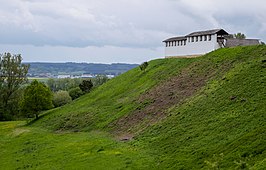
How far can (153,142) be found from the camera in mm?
36531

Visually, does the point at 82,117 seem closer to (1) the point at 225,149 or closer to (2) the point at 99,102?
(2) the point at 99,102

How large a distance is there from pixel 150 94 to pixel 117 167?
27359 millimetres

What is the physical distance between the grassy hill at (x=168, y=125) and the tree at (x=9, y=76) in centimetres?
2359

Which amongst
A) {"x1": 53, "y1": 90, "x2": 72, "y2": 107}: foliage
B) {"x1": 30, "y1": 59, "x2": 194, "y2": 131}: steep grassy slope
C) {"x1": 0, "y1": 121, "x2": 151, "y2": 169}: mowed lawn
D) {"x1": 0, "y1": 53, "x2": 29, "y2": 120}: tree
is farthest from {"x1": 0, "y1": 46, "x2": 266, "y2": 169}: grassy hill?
{"x1": 53, "y1": 90, "x2": 72, "y2": 107}: foliage

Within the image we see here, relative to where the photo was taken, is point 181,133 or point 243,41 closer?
point 181,133

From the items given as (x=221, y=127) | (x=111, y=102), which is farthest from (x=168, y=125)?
(x=111, y=102)

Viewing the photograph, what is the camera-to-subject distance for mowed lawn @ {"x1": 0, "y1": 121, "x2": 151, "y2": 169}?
32.8 meters

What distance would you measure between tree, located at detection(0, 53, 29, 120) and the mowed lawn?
124 ft

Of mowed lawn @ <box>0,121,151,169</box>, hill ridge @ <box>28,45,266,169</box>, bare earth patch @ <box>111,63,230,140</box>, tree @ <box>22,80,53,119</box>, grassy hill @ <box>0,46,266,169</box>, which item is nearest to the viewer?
hill ridge @ <box>28,45,266,169</box>

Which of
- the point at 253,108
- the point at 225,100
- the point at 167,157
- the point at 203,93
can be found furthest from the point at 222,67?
the point at 167,157

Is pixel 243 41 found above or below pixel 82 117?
above

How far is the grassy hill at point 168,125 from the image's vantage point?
28766 millimetres

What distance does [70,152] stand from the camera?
39375mm

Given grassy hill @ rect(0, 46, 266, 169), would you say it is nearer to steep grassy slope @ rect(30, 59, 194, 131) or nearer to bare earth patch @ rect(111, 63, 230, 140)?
bare earth patch @ rect(111, 63, 230, 140)
